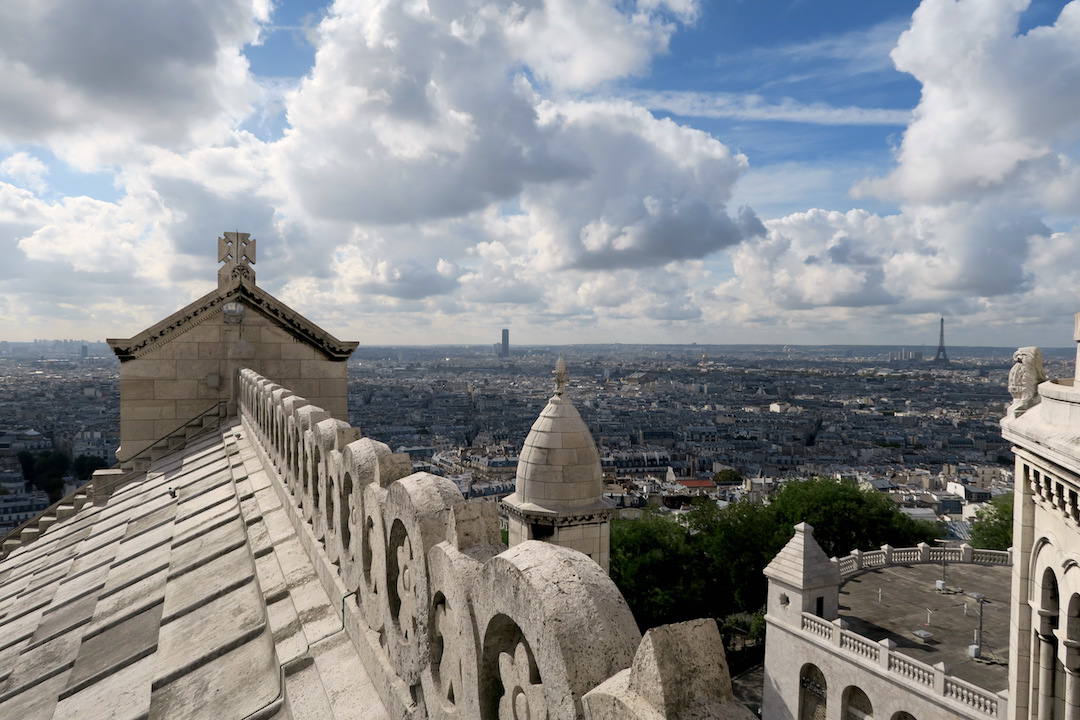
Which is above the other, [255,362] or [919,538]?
[255,362]

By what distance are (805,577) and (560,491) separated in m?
14.0

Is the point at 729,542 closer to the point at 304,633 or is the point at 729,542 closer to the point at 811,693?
the point at 811,693

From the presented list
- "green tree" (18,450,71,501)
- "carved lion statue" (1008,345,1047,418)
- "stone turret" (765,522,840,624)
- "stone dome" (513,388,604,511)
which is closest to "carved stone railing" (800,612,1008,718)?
"stone turret" (765,522,840,624)

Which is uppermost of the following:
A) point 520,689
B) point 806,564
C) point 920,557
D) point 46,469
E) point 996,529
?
point 520,689

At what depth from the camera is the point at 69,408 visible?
117 m

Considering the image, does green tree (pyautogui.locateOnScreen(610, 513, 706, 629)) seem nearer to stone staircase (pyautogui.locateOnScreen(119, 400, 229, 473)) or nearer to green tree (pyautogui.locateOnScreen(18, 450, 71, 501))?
stone staircase (pyautogui.locateOnScreen(119, 400, 229, 473))

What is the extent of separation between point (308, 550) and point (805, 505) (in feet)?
153

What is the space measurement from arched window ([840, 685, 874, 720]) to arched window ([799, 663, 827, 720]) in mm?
1029

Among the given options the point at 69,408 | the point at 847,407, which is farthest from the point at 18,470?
the point at 847,407

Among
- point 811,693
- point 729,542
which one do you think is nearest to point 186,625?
point 811,693

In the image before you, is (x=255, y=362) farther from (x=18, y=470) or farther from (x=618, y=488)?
(x=18, y=470)

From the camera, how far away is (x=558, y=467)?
1178cm

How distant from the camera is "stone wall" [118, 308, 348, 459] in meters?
13.8

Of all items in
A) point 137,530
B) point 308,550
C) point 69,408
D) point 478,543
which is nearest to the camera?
point 478,543
